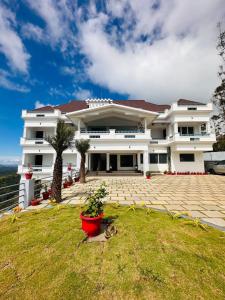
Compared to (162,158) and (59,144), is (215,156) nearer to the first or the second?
(162,158)

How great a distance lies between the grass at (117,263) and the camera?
Answer: 7.91 feet

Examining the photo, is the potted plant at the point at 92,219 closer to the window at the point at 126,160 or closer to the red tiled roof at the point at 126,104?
the window at the point at 126,160

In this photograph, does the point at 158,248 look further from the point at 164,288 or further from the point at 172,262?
the point at 164,288

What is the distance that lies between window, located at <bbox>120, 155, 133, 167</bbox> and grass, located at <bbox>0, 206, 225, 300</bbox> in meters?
18.6

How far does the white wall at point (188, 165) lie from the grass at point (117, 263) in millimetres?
19350

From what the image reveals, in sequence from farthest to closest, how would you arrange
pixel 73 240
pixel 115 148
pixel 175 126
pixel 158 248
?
pixel 175 126, pixel 115 148, pixel 73 240, pixel 158 248

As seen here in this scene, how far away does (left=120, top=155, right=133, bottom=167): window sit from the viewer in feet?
77.0

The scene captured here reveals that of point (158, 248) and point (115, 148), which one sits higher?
point (115, 148)

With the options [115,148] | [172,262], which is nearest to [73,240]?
[172,262]

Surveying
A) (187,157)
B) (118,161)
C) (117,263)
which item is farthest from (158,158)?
(117,263)

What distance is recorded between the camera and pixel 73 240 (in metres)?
3.91

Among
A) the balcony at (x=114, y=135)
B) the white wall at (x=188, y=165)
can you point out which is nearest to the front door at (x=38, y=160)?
the balcony at (x=114, y=135)

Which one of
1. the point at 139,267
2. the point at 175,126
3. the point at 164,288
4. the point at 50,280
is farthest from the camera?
the point at 175,126

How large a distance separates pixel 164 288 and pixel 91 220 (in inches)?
81.6
